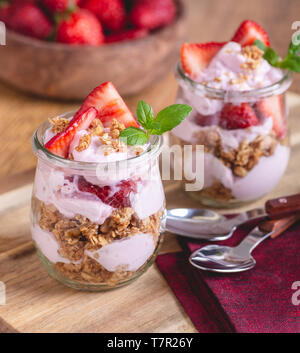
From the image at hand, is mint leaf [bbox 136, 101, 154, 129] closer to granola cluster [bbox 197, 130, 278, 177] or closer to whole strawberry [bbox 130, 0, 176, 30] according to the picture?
granola cluster [bbox 197, 130, 278, 177]

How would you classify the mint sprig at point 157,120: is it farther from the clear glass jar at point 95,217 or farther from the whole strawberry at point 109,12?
the whole strawberry at point 109,12

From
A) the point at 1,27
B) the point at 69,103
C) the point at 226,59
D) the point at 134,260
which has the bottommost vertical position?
the point at 69,103

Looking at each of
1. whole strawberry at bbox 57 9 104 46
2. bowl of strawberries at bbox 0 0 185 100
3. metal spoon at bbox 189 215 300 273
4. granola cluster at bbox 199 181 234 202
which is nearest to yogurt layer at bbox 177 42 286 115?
granola cluster at bbox 199 181 234 202

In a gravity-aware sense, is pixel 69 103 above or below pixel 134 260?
below

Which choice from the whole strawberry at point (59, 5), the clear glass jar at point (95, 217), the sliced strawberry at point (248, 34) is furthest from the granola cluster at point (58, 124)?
the whole strawberry at point (59, 5)

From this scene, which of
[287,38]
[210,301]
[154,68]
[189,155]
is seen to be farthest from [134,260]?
[287,38]

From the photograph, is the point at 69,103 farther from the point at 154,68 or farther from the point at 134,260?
the point at 134,260

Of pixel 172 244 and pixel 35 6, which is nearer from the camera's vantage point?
pixel 172 244
